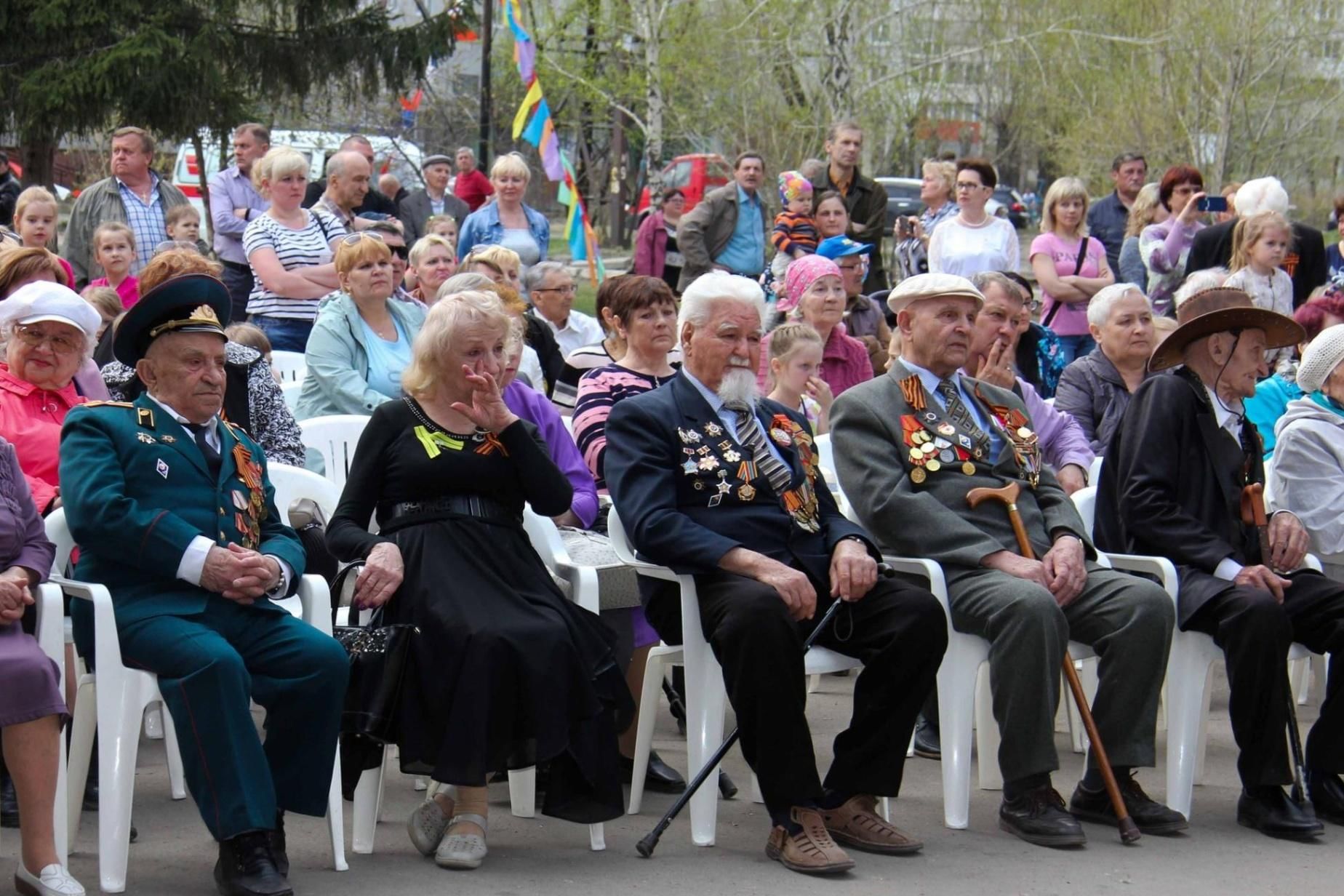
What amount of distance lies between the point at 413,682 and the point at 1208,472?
8.42 feet

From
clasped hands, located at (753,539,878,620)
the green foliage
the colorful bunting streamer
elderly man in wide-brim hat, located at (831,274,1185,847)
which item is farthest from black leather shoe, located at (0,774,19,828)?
the green foliage

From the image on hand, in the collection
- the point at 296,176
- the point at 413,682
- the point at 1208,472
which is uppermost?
the point at 296,176

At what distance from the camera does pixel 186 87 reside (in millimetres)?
15242

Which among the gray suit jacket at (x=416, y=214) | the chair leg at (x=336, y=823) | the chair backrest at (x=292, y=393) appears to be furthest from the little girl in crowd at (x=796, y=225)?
the chair leg at (x=336, y=823)

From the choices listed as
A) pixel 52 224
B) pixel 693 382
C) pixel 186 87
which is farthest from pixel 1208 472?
pixel 186 87

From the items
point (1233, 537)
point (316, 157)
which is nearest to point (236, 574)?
point (1233, 537)

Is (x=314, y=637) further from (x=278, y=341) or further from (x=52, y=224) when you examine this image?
(x=52, y=224)

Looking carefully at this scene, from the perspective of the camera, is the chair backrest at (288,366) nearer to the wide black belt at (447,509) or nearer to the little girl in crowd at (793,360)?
the little girl in crowd at (793,360)

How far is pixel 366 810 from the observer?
4.48 m

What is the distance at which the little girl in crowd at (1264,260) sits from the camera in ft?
27.6

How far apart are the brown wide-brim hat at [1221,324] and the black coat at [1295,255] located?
400cm

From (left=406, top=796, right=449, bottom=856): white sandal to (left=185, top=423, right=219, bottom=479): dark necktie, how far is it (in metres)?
1.04

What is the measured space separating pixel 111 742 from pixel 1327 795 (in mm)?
3529

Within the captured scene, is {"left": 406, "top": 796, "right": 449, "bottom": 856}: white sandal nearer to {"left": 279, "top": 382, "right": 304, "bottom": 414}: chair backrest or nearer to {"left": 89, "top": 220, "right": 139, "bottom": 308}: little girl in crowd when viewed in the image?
{"left": 279, "top": 382, "right": 304, "bottom": 414}: chair backrest
